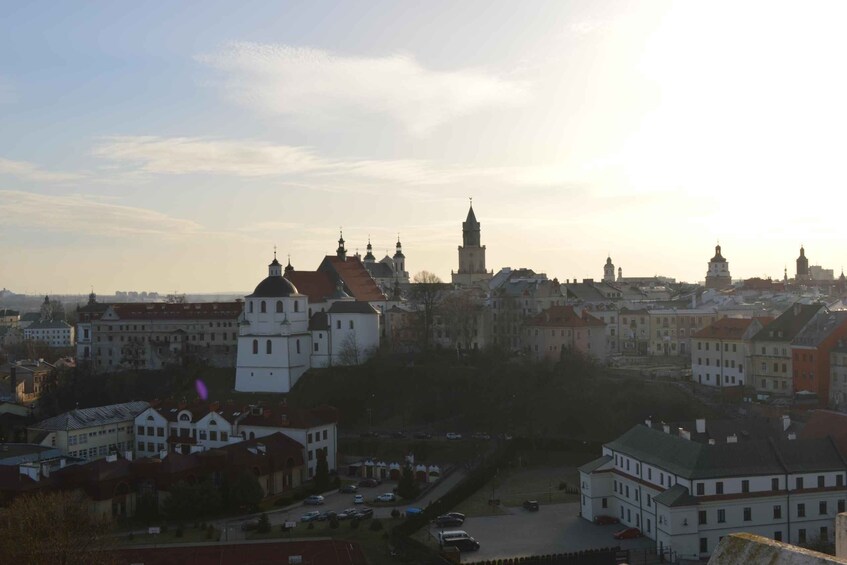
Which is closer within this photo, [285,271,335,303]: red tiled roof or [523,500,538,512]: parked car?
[523,500,538,512]: parked car

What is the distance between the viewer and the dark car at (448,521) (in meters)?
41.3

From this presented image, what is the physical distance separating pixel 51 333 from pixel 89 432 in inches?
3813

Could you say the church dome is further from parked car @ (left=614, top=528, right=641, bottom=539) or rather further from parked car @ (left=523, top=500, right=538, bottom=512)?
parked car @ (left=614, top=528, right=641, bottom=539)

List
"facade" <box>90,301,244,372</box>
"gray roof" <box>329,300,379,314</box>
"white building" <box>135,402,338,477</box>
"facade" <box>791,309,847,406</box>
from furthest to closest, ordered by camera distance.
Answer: "facade" <box>90,301,244,372</box> → "gray roof" <box>329,300,379,314</box> → "white building" <box>135,402,338,477</box> → "facade" <box>791,309,847,406</box>

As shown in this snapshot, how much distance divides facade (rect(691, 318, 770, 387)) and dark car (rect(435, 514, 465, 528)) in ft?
88.9

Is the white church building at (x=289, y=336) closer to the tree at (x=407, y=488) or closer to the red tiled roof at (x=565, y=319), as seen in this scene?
the red tiled roof at (x=565, y=319)

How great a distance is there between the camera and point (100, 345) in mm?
86688

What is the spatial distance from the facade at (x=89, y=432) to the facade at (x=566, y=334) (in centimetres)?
3076

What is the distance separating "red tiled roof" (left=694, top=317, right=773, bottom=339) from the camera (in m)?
60.7

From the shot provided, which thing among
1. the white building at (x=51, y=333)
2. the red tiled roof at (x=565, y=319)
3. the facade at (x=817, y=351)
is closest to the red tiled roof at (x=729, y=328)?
the facade at (x=817, y=351)

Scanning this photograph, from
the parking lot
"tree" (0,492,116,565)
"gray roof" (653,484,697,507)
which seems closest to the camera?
"tree" (0,492,116,565)

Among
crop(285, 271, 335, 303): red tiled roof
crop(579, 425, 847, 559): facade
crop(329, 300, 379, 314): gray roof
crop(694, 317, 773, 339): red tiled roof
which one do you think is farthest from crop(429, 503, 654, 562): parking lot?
crop(285, 271, 335, 303): red tiled roof

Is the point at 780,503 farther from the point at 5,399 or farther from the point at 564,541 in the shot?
the point at 5,399

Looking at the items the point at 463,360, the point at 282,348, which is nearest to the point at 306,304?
the point at 282,348
